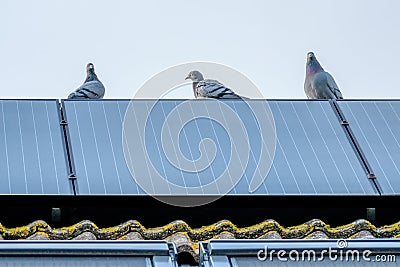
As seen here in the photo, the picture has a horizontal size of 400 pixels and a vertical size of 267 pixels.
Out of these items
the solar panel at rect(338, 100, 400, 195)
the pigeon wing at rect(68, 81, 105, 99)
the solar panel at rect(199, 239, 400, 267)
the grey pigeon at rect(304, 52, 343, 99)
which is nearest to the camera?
the solar panel at rect(199, 239, 400, 267)

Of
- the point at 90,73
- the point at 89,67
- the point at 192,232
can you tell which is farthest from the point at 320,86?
the point at 192,232

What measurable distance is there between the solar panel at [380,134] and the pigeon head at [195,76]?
4051 mm

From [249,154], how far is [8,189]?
6.25ft

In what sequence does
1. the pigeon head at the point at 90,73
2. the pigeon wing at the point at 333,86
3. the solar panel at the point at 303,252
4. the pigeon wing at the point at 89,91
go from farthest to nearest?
the pigeon head at the point at 90,73
the pigeon wing at the point at 333,86
the pigeon wing at the point at 89,91
the solar panel at the point at 303,252

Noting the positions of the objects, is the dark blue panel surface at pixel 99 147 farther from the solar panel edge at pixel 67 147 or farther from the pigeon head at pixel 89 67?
the pigeon head at pixel 89 67

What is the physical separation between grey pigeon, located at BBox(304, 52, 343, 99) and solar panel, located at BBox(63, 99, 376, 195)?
2252 millimetres

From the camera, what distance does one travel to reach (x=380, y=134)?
10.2 metres

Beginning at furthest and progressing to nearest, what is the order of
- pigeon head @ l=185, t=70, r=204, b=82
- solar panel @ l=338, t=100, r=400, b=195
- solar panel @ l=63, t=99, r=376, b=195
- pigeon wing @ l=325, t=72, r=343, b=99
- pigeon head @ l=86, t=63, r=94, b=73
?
pigeon head @ l=185, t=70, r=204, b=82 < pigeon head @ l=86, t=63, r=94, b=73 < pigeon wing @ l=325, t=72, r=343, b=99 < solar panel @ l=338, t=100, r=400, b=195 < solar panel @ l=63, t=99, r=376, b=195

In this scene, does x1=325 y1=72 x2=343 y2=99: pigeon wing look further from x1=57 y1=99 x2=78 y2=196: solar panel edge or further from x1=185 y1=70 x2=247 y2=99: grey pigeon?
x1=57 y1=99 x2=78 y2=196: solar panel edge

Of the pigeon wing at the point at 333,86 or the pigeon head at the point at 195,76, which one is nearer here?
the pigeon wing at the point at 333,86

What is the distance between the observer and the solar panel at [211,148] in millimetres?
9117

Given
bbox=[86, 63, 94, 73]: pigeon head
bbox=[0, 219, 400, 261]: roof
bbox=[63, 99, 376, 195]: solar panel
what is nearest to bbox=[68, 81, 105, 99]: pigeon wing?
bbox=[86, 63, 94, 73]: pigeon head

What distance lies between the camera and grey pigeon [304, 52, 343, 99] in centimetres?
1305

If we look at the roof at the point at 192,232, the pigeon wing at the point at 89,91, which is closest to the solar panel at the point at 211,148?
the roof at the point at 192,232
